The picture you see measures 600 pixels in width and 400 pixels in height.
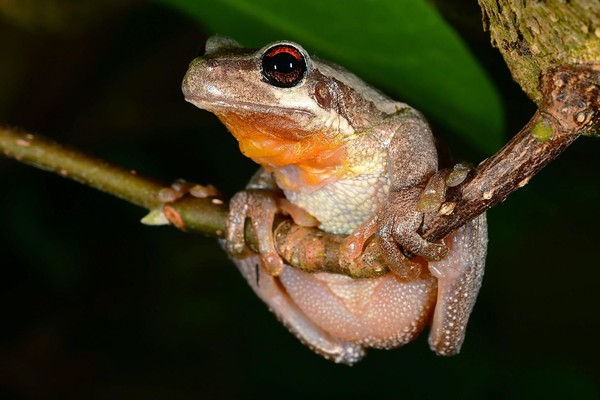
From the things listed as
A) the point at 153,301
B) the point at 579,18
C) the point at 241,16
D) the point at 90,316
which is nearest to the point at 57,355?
the point at 90,316

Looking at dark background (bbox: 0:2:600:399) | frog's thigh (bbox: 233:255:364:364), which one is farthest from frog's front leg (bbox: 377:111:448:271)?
dark background (bbox: 0:2:600:399)

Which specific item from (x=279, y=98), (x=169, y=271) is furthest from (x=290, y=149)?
(x=169, y=271)

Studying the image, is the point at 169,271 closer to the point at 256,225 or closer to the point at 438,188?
the point at 256,225

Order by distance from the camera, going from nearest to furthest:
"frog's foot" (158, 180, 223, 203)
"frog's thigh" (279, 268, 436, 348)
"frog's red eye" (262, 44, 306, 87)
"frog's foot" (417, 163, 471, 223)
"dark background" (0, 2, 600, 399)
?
"frog's foot" (417, 163, 471, 223)
"frog's red eye" (262, 44, 306, 87)
"frog's thigh" (279, 268, 436, 348)
"frog's foot" (158, 180, 223, 203)
"dark background" (0, 2, 600, 399)

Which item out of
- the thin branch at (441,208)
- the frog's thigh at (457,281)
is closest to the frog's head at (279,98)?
the thin branch at (441,208)

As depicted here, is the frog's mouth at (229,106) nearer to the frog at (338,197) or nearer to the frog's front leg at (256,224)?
the frog at (338,197)

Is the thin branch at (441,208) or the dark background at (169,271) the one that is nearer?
the thin branch at (441,208)

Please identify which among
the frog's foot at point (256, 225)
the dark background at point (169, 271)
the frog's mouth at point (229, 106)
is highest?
the frog's mouth at point (229, 106)

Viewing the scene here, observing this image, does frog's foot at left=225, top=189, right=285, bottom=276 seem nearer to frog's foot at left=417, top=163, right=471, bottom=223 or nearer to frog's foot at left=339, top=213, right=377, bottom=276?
frog's foot at left=339, top=213, right=377, bottom=276
